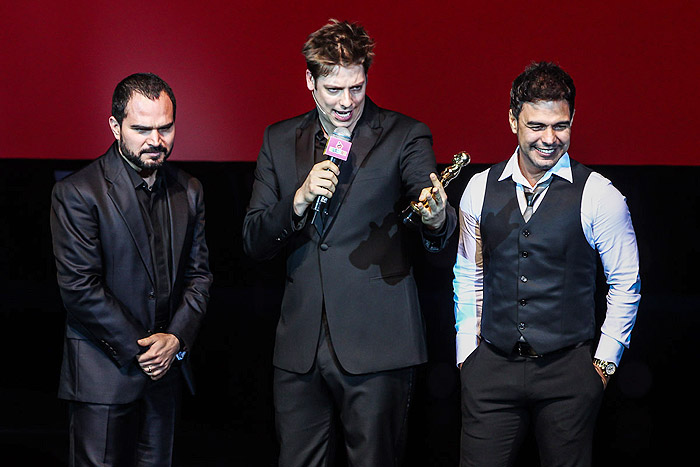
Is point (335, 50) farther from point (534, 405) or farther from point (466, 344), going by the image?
point (534, 405)

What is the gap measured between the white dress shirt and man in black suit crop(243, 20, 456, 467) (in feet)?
0.65

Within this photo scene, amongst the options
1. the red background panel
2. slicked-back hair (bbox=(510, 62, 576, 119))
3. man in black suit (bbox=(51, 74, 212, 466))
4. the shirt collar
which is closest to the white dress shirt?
the shirt collar

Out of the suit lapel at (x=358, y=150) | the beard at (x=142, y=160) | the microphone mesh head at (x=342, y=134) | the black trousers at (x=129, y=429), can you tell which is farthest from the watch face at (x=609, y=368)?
the beard at (x=142, y=160)

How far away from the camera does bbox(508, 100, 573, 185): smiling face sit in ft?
7.08

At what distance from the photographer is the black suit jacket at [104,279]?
2203 mm

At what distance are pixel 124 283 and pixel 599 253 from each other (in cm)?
140

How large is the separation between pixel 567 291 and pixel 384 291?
0.52 meters

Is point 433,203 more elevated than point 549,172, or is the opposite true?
point 549,172

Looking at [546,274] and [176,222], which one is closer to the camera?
[546,274]

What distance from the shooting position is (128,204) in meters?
2.26

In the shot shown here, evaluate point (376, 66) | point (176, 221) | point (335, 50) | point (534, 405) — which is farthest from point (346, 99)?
point (376, 66)

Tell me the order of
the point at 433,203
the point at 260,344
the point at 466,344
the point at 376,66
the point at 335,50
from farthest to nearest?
the point at 260,344 → the point at 376,66 → the point at 466,344 → the point at 335,50 → the point at 433,203

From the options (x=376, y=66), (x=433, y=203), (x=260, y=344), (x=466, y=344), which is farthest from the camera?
(x=260, y=344)

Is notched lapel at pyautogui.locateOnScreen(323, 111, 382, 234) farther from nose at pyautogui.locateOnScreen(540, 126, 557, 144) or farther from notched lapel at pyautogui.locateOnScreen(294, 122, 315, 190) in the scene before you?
nose at pyautogui.locateOnScreen(540, 126, 557, 144)
